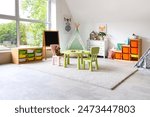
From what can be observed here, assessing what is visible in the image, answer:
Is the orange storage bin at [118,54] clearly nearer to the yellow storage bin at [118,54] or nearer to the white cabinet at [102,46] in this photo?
the yellow storage bin at [118,54]

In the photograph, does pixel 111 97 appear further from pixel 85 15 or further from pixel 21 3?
pixel 85 15

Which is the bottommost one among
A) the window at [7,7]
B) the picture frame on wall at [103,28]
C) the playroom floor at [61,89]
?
the playroom floor at [61,89]

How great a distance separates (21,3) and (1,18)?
3.57 feet

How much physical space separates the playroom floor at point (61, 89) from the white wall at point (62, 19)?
4217 millimetres

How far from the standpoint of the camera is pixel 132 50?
23.0 feet

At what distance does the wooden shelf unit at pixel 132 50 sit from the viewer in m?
6.90

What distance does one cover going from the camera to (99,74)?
4.59 m

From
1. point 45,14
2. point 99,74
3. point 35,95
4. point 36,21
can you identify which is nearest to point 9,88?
point 35,95

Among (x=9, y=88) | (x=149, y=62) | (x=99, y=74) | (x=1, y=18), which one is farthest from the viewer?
(x=1, y=18)

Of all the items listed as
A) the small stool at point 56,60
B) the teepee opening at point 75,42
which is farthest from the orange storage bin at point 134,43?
the small stool at point 56,60

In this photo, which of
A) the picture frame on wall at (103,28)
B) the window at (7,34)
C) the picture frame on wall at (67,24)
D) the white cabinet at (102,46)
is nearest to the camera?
the window at (7,34)

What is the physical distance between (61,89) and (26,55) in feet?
10.8

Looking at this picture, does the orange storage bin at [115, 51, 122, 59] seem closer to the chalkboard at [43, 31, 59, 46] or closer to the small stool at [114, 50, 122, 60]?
the small stool at [114, 50, 122, 60]

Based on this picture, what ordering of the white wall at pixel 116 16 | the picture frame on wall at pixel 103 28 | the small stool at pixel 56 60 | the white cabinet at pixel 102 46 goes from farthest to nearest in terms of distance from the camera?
the picture frame on wall at pixel 103 28
the white cabinet at pixel 102 46
the white wall at pixel 116 16
the small stool at pixel 56 60
